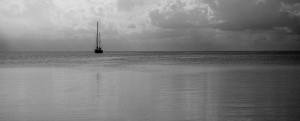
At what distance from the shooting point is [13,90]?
2378cm

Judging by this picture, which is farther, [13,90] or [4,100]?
[13,90]

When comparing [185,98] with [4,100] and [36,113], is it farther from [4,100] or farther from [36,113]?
[4,100]

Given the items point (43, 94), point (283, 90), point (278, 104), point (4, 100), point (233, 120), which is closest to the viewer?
point (233, 120)

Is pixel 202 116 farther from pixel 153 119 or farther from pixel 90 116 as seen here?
pixel 90 116

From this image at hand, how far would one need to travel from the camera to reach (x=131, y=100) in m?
19.2

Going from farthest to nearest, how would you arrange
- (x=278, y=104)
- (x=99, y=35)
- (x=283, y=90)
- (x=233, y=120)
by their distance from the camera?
1. (x=99, y=35)
2. (x=283, y=90)
3. (x=278, y=104)
4. (x=233, y=120)

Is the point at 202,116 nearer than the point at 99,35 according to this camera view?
Yes

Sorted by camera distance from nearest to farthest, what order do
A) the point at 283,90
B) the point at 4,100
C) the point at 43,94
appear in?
the point at 4,100
the point at 43,94
the point at 283,90

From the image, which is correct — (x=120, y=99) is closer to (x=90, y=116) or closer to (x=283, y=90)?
(x=90, y=116)

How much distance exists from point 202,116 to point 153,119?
81.0 inches

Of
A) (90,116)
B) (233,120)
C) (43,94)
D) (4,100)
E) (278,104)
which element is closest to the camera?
(233,120)

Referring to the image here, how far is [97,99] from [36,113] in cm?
440

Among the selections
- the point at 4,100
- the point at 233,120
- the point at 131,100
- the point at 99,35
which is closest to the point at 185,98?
the point at 131,100

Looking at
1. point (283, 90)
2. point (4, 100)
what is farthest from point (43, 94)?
point (283, 90)
